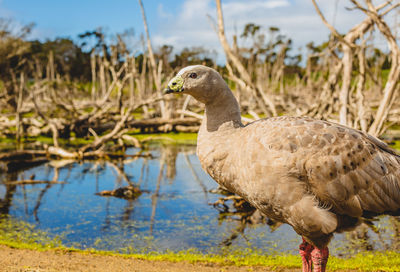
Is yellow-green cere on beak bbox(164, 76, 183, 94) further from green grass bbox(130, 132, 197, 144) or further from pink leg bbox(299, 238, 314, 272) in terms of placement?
green grass bbox(130, 132, 197, 144)

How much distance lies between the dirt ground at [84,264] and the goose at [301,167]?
5.80 feet

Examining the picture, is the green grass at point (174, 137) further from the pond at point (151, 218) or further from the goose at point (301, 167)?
the goose at point (301, 167)

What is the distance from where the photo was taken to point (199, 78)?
155 inches

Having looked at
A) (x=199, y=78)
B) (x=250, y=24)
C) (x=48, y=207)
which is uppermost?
(x=250, y=24)

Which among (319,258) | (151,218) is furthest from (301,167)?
(151,218)

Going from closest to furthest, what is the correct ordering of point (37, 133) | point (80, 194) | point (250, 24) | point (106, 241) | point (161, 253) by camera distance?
1. point (161, 253)
2. point (106, 241)
3. point (80, 194)
4. point (37, 133)
5. point (250, 24)

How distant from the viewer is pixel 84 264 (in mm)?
5195

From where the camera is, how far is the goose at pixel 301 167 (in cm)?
363

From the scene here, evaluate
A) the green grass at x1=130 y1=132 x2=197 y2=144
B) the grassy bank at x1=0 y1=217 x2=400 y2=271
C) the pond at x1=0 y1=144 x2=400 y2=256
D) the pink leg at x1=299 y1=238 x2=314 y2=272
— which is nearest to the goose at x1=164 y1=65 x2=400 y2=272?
the pink leg at x1=299 y1=238 x2=314 y2=272

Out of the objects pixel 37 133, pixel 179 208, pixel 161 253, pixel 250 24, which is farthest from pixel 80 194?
pixel 250 24

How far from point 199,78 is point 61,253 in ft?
10.9

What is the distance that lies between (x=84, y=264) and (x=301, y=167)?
3.12 m

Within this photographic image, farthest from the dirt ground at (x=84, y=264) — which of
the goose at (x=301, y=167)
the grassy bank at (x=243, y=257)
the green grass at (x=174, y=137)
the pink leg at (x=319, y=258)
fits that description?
the green grass at (x=174, y=137)

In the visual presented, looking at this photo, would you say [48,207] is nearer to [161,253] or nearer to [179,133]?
[161,253]
